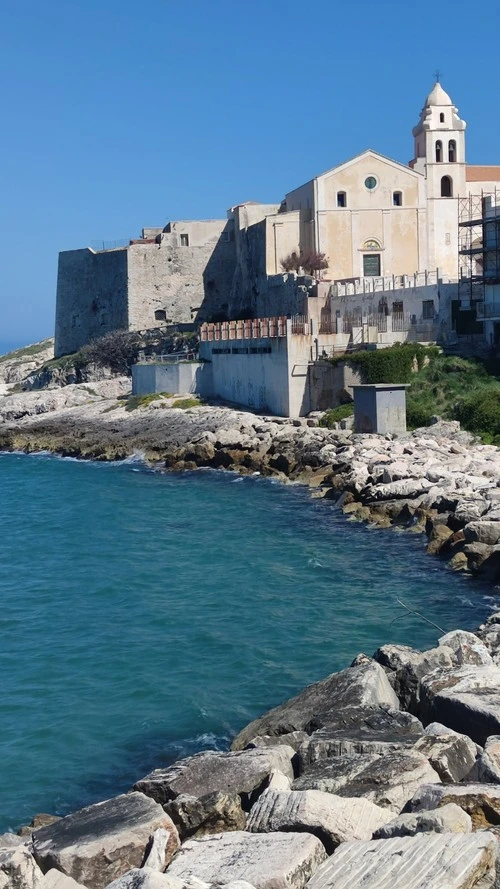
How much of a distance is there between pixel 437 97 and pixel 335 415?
2336cm

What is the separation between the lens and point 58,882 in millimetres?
6965

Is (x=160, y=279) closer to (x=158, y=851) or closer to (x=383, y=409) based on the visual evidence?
(x=383, y=409)

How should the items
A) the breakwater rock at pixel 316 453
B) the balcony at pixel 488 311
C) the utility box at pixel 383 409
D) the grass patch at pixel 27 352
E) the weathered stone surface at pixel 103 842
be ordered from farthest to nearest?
1. the grass patch at pixel 27 352
2. the balcony at pixel 488 311
3. the utility box at pixel 383 409
4. the breakwater rock at pixel 316 453
5. the weathered stone surface at pixel 103 842

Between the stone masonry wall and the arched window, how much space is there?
17.1m

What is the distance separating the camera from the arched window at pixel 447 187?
47781 mm

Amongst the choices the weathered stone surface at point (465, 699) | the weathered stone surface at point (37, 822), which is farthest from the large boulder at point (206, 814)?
the weathered stone surface at point (465, 699)

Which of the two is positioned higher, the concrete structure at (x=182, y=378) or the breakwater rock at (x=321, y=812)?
the concrete structure at (x=182, y=378)

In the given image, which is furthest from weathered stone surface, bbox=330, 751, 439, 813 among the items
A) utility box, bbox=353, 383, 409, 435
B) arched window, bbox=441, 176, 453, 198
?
arched window, bbox=441, 176, 453, 198

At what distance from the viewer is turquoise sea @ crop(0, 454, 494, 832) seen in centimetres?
1138

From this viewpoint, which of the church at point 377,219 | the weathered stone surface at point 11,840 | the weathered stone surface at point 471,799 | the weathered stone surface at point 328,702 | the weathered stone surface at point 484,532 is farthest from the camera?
the church at point 377,219

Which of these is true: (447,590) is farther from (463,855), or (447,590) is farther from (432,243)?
(432,243)

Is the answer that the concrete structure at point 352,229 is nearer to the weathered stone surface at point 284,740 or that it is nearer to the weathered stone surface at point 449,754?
the weathered stone surface at point 284,740

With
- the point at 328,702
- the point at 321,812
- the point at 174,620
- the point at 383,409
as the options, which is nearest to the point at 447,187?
the point at 383,409

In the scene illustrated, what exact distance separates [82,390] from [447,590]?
32.8m
